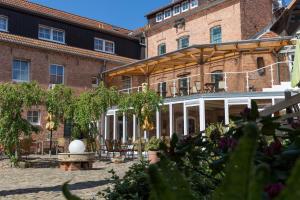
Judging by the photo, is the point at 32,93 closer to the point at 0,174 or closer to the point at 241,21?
the point at 0,174

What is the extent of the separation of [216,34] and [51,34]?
11.9m

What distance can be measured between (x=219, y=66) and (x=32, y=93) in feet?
44.0

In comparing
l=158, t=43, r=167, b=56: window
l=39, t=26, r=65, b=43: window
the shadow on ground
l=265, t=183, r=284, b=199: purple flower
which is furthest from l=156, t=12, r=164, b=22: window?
l=265, t=183, r=284, b=199: purple flower

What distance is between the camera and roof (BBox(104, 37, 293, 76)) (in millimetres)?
20266

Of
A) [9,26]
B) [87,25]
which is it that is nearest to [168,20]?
[87,25]

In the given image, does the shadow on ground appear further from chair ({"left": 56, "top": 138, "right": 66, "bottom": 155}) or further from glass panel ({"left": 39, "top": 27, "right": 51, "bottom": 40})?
glass panel ({"left": 39, "top": 27, "right": 51, "bottom": 40})

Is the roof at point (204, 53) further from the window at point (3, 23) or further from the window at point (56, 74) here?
the window at point (3, 23)

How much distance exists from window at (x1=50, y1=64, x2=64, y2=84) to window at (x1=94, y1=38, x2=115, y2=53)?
4481 millimetres

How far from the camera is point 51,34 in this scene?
27609 mm

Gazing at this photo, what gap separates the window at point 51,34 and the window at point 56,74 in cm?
245

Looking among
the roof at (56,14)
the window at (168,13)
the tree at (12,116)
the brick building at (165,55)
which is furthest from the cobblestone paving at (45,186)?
the window at (168,13)

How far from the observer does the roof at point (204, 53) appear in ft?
→ 66.5

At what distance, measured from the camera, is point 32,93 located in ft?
51.5

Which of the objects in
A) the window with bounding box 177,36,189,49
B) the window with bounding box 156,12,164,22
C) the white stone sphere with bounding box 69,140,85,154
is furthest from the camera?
the window with bounding box 156,12,164,22
